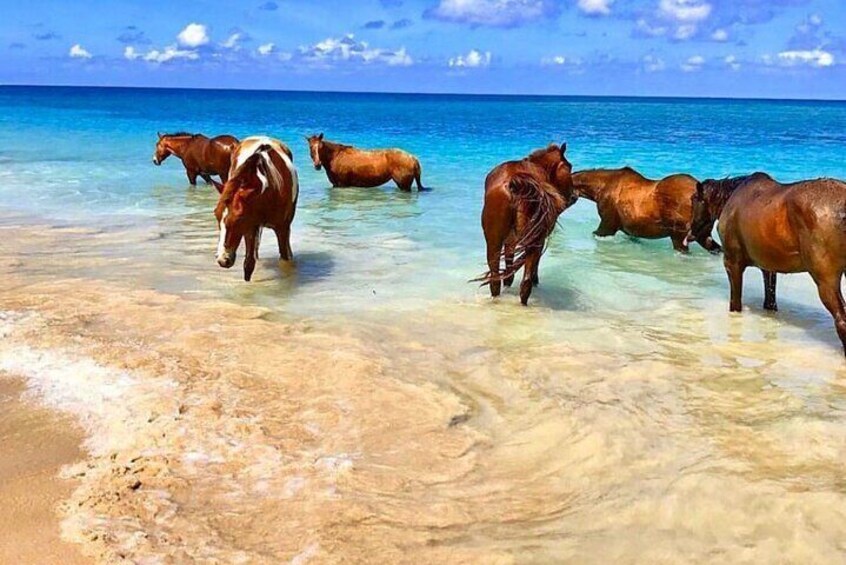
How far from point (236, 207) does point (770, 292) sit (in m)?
4.92

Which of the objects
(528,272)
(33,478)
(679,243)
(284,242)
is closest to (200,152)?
(284,242)

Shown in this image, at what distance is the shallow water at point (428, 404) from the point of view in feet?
10.7

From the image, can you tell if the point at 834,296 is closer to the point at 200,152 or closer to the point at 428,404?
the point at 428,404

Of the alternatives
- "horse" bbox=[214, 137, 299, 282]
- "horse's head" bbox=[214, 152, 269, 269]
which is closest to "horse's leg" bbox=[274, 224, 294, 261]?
"horse" bbox=[214, 137, 299, 282]

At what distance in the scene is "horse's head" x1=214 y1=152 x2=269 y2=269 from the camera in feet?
23.2

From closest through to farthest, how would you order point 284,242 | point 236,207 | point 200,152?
point 236,207, point 284,242, point 200,152

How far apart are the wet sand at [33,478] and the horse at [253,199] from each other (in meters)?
2.83

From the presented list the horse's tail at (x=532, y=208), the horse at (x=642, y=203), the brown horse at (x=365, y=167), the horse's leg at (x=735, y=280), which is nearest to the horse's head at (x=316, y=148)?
the brown horse at (x=365, y=167)

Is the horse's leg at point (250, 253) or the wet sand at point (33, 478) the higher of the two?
the horse's leg at point (250, 253)

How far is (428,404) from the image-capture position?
183 inches

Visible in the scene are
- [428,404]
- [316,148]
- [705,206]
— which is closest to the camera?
[428,404]

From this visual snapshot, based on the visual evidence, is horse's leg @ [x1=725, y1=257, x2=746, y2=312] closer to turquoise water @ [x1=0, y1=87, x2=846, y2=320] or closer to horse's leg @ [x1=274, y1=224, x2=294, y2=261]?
turquoise water @ [x1=0, y1=87, x2=846, y2=320]

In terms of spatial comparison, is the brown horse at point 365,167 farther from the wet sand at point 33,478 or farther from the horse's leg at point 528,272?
the wet sand at point 33,478

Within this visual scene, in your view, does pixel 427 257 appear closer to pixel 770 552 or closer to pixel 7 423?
pixel 7 423
